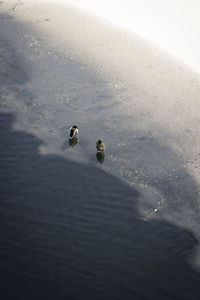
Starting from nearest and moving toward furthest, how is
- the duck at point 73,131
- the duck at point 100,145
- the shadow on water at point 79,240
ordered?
the shadow on water at point 79,240, the duck at point 100,145, the duck at point 73,131

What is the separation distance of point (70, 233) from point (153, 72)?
15.7 m

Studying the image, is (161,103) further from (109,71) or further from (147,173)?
(147,173)

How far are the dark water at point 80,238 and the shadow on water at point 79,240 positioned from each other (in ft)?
0.10

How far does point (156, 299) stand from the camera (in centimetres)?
1038

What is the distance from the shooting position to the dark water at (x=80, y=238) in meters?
10.4

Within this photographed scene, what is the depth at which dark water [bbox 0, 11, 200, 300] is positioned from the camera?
409 inches

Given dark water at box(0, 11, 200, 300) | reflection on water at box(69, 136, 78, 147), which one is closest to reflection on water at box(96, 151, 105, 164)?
dark water at box(0, 11, 200, 300)

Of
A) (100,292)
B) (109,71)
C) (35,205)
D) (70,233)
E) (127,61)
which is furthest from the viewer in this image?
(127,61)

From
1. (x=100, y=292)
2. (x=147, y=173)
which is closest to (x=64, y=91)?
(x=147, y=173)

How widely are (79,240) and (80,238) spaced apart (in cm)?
10

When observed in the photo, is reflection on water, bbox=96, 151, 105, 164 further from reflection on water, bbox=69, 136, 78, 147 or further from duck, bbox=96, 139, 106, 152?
reflection on water, bbox=69, 136, 78, 147

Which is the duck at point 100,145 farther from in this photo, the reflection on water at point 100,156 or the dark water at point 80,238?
the dark water at point 80,238

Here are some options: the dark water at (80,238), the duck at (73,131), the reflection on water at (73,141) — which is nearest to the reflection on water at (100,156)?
the dark water at (80,238)

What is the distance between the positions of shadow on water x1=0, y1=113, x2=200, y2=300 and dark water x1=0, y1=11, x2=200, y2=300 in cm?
3
